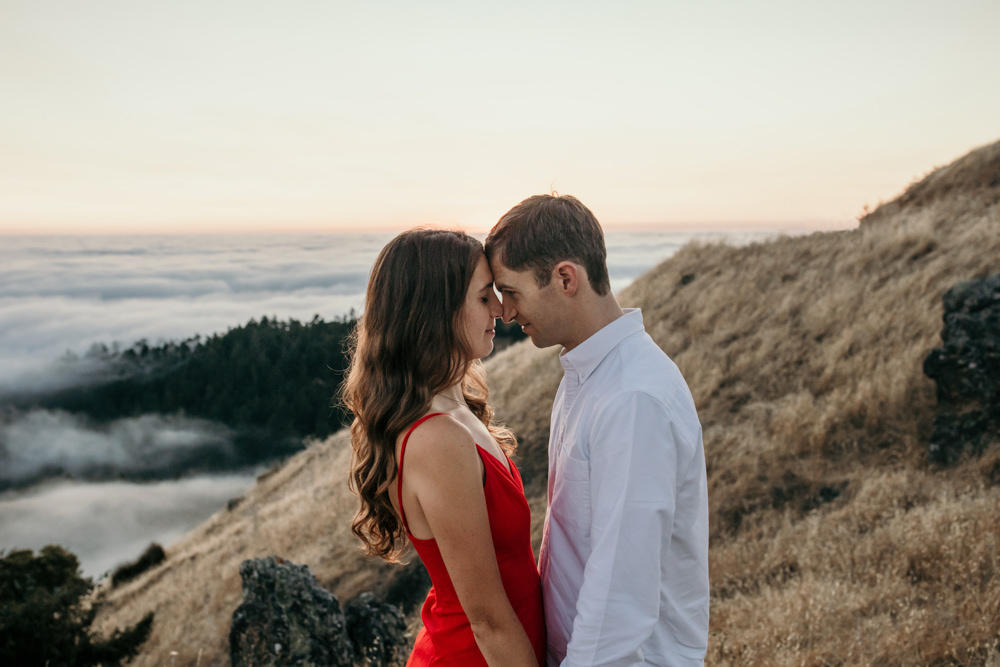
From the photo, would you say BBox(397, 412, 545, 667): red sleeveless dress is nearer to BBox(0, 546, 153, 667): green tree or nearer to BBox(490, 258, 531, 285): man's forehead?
BBox(490, 258, 531, 285): man's forehead

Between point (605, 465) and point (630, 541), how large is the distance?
8.2 inches

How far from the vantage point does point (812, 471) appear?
701 centimetres

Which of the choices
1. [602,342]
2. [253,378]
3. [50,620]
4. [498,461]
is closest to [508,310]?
[602,342]

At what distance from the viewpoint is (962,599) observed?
4.16 meters

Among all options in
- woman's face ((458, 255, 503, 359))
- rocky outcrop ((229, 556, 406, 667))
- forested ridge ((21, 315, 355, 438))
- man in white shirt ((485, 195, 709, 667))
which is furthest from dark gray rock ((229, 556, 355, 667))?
forested ridge ((21, 315, 355, 438))

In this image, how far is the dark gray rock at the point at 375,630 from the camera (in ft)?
19.1

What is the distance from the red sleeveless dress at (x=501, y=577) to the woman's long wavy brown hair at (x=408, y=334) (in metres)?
0.12

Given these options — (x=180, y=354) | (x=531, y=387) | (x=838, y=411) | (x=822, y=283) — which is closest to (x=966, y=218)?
(x=822, y=283)

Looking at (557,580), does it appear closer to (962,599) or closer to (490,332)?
(490,332)

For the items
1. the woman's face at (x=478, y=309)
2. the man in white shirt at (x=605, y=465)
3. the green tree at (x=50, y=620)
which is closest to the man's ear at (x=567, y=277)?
the man in white shirt at (x=605, y=465)

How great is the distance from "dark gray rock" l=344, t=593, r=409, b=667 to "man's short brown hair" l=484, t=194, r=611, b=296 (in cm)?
498

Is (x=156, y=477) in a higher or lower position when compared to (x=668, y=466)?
lower

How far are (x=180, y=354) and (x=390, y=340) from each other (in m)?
113

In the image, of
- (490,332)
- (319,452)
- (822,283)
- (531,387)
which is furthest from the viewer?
(319,452)
